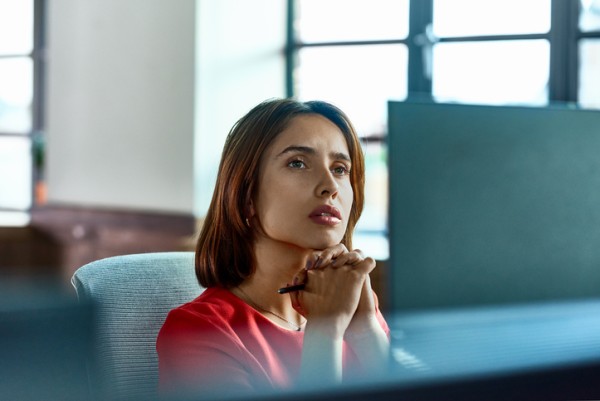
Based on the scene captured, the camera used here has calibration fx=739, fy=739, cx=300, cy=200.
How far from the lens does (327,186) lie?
471 millimetres

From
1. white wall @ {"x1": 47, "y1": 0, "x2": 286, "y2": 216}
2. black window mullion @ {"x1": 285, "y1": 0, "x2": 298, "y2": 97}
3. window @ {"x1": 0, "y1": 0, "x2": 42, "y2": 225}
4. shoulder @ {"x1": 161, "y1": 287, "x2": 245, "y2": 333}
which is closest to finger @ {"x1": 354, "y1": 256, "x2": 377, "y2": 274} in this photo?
shoulder @ {"x1": 161, "y1": 287, "x2": 245, "y2": 333}

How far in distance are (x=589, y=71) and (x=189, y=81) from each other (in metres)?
1.10

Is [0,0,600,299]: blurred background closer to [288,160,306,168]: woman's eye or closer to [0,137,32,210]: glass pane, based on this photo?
[0,137,32,210]: glass pane

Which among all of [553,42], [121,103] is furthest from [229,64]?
[553,42]

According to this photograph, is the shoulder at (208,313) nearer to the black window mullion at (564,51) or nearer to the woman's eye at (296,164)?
the woman's eye at (296,164)

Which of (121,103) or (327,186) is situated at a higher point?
(121,103)

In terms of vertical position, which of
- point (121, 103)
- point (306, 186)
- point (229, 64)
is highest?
point (229, 64)

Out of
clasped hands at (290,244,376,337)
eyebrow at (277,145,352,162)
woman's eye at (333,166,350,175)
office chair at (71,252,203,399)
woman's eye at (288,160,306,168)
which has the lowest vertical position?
office chair at (71,252,203,399)

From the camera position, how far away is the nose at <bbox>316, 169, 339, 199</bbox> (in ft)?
1.54

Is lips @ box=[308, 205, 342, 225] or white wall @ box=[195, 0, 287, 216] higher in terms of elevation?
white wall @ box=[195, 0, 287, 216]

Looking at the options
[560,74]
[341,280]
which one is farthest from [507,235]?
[560,74]

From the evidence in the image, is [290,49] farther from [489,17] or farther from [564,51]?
[564,51]

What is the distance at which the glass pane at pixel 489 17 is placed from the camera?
1.85m

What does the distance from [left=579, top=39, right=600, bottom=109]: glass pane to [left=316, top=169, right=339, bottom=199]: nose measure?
1512mm
